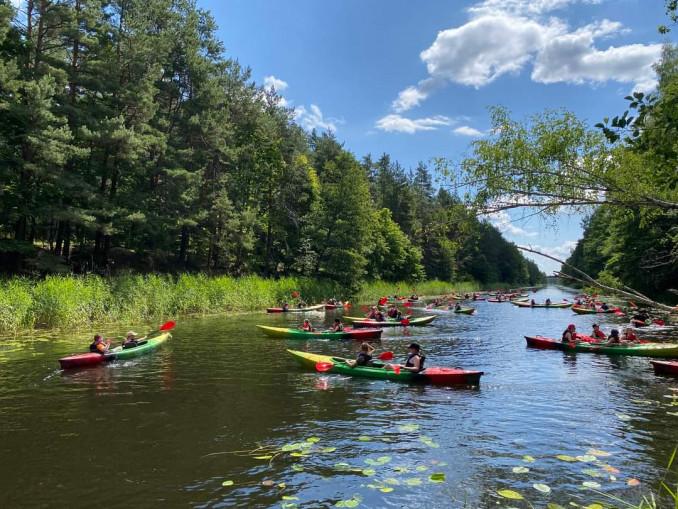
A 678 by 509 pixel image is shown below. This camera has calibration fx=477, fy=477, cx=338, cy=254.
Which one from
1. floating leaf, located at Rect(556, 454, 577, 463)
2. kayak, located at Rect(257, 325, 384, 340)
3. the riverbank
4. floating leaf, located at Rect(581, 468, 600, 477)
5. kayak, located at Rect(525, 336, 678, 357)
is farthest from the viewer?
kayak, located at Rect(257, 325, 384, 340)

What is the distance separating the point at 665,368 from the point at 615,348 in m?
3.50

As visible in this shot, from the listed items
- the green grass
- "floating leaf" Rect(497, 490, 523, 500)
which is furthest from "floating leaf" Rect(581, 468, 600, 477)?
the green grass

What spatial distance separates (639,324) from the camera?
26.0 m

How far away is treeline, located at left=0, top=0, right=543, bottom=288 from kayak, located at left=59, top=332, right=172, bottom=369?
10125 mm

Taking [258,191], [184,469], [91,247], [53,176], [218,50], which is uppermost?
[218,50]

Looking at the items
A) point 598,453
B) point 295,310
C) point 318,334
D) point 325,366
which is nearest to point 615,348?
point 325,366

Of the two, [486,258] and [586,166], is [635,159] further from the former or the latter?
[486,258]

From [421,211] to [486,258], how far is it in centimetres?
2713

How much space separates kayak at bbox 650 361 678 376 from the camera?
46.5ft

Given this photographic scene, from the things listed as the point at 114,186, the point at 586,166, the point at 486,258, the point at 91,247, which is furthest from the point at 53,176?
the point at 486,258

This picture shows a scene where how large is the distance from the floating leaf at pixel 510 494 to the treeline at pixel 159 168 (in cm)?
343

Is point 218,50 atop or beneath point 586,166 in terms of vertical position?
atop

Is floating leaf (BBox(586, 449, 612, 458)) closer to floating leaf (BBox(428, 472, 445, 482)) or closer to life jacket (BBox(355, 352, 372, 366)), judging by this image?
floating leaf (BBox(428, 472, 445, 482))

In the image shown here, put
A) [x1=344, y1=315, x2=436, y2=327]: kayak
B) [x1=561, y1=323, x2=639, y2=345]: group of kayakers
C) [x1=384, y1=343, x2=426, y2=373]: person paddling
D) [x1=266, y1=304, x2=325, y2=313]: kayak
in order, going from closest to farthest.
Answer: [x1=384, y1=343, x2=426, y2=373]: person paddling < [x1=561, y1=323, x2=639, y2=345]: group of kayakers < [x1=344, y1=315, x2=436, y2=327]: kayak < [x1=266, y1=304, x2=325, y2=313]: kayak
